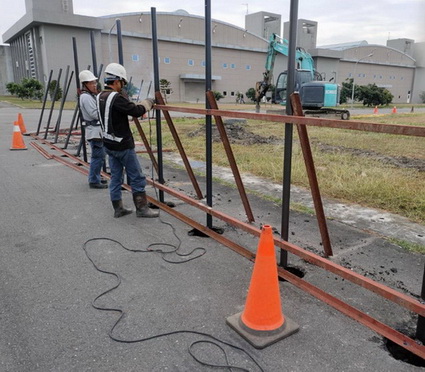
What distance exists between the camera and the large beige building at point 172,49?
153ft

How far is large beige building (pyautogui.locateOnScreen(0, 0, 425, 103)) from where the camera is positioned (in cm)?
4669

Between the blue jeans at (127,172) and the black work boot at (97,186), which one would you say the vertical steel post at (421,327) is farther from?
the black work boot at (97,186)

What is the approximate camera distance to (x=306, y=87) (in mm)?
21797

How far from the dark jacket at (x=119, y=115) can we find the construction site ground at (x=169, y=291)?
3.36ft

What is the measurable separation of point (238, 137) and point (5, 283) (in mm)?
10066

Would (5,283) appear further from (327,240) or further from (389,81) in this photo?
(389,81)

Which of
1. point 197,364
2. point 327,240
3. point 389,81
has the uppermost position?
point 389,81

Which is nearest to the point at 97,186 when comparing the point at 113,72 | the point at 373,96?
the point at 113,72

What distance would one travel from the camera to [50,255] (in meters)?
3.87

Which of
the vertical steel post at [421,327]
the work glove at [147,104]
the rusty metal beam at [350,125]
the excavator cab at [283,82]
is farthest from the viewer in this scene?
the excavator cab at [283,82]

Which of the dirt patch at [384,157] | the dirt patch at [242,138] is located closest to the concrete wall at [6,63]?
the dirt patch at [242,138]

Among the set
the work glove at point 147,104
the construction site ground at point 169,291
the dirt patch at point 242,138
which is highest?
the work glove at point 147,104

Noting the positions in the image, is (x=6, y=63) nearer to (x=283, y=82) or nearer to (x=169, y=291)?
(x=283, y=82)

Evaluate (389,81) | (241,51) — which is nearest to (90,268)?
(241,51)
